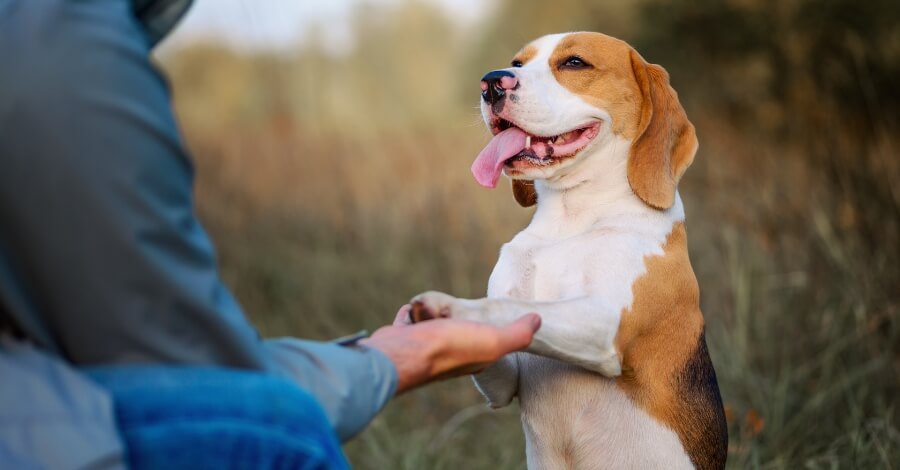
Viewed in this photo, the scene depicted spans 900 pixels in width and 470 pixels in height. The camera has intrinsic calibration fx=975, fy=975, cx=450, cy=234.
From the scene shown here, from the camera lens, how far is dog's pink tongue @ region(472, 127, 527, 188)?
2.83 m

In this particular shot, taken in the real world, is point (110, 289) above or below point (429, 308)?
above

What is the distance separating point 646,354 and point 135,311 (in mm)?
1546

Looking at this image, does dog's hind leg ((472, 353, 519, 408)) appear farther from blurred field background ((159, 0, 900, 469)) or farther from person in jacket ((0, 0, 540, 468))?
person in jacket ((0, 0, 540, 468))

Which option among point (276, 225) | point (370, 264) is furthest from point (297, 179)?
point (370, 264)

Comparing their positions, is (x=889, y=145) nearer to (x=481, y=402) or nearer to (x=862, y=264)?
(x=862, y=264)

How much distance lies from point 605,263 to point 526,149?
19.3 inches

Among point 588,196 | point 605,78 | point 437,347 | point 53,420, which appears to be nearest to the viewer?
point 53,420

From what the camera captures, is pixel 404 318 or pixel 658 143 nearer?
pixel 404 318

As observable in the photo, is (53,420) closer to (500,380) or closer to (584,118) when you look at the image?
(500,380)

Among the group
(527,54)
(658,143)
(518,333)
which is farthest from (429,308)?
(527,54)

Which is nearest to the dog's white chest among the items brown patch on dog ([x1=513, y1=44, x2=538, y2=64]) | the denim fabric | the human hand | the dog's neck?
the dog's neck

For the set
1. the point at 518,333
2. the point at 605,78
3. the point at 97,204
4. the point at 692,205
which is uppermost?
the point at 97,204

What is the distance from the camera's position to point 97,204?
1.51 metres

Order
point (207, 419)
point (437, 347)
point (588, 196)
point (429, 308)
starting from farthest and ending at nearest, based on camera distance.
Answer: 1. point (588, 196)
2. point (429, 308)
3. point (437, 347)
4. point (207, 419)
